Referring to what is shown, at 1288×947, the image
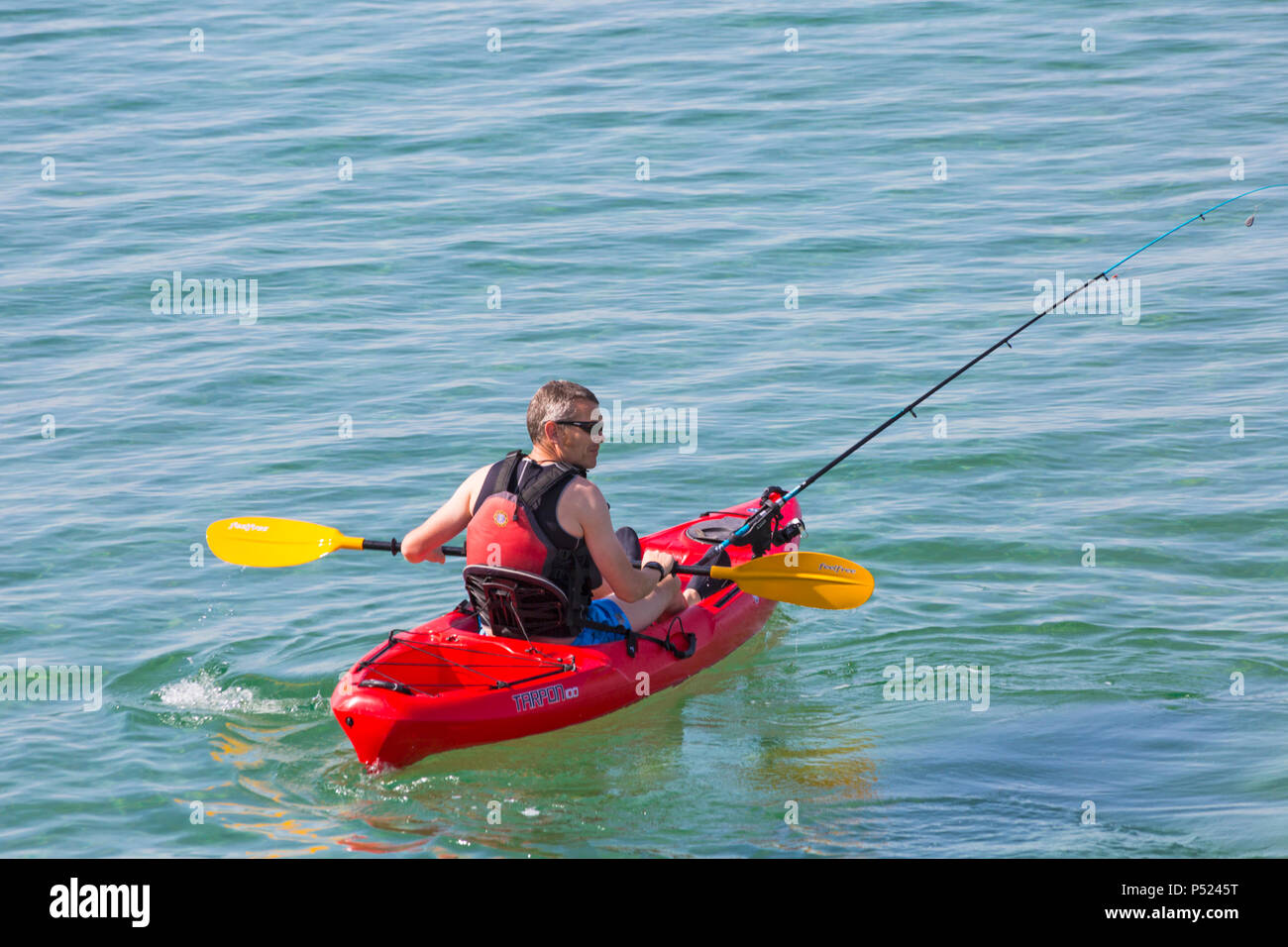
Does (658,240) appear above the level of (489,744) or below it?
above

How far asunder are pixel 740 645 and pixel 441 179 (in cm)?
1016

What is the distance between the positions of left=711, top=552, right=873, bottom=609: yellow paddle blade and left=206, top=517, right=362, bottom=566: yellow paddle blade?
2027mm

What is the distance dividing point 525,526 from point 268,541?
1835mm

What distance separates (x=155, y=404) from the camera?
36.8 ft

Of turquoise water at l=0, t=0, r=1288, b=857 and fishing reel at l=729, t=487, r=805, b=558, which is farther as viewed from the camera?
fishing reel at l=729, t=487, r=805, b=558

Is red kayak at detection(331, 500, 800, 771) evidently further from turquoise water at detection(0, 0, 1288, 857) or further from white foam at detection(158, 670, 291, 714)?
white foam at detection(158, 670, 291, 714)

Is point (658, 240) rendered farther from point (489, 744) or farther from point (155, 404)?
point (489, 744)

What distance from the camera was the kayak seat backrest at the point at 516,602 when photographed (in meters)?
6.28

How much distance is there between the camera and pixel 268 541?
7363mm

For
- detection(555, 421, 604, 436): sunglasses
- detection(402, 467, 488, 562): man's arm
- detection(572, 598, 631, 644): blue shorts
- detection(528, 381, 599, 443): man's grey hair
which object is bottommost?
detection(572, 598, 631, 644): blue shorts

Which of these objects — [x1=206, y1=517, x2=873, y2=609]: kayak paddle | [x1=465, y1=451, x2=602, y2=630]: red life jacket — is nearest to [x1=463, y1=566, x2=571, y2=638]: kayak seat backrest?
[x1=465, y1=451, x2=602, y2=630]: red life jacket

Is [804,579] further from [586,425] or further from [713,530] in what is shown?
[586,425]

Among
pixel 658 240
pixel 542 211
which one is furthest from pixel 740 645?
pixel 542 211

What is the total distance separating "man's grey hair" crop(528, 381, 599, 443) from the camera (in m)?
6.16
